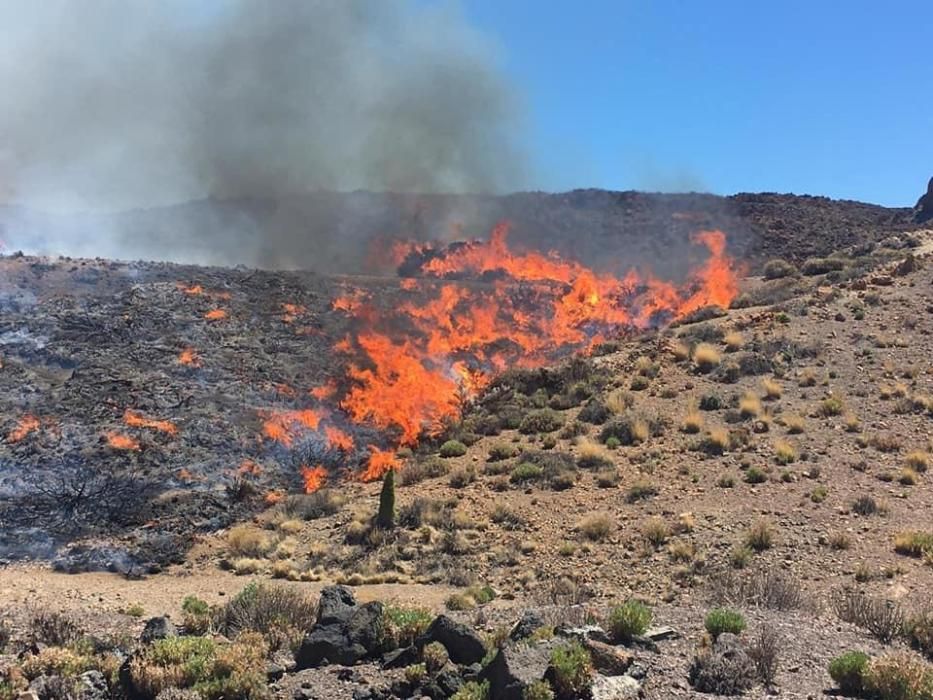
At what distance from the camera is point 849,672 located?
916 centimetres

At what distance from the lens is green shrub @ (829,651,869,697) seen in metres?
9.09

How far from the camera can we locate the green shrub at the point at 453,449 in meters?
27.5

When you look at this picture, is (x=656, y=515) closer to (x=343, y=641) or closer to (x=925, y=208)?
(x=343, y=641)

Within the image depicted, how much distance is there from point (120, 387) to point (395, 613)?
21981 millimetres

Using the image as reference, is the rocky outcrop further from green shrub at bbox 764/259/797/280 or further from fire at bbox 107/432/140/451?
green shrub at bbox 764/259/797/280

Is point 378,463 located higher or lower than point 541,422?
lower

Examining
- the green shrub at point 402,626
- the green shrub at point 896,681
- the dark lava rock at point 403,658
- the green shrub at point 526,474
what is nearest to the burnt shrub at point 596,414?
the green shrub at point 526,474

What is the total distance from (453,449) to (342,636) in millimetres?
16361

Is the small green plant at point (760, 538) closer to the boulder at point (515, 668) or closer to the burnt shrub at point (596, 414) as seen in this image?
the burnt shrub at point (596, 414)

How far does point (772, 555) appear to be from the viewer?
17.6m

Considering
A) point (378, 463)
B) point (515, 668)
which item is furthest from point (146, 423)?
point (515, 668)

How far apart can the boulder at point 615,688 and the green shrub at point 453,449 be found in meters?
18.5

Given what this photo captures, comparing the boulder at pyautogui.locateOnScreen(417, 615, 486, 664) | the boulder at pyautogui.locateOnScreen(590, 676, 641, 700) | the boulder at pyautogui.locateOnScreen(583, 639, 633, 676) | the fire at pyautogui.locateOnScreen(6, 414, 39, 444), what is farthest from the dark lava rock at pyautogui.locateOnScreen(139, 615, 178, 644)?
the fire at pyautogui.locateOnScreen(6, 414, 39, 444)

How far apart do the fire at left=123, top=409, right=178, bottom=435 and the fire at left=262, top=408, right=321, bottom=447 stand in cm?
337
